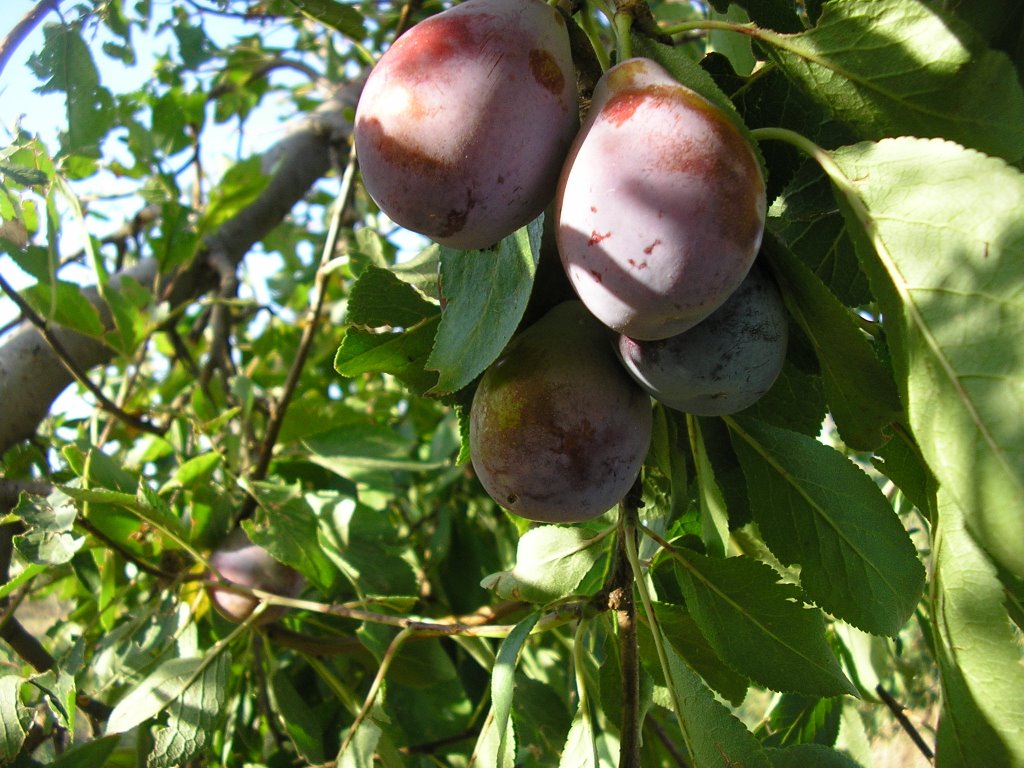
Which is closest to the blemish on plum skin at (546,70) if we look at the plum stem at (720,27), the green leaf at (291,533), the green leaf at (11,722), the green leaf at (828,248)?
the plum stem at (720,27)

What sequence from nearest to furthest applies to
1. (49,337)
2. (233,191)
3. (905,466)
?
(905,466)
(49,337)
(233,191)

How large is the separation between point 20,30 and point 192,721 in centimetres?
76

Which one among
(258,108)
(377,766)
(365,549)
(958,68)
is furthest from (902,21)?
(258,108)

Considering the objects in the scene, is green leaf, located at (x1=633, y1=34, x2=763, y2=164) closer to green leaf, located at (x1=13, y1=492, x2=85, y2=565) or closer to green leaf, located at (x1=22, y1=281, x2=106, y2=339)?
green leaf, located at (x1=13, y1=492, x2=85, y2=565)

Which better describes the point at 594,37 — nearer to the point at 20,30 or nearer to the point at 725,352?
the point at 725,352

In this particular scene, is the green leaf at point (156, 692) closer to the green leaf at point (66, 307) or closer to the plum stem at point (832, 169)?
the green leaf at point (66, 307)

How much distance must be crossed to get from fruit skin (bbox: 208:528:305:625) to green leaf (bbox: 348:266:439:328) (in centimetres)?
57

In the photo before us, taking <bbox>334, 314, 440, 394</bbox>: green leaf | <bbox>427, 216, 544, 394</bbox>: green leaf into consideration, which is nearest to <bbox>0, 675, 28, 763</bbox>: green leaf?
<bbox>334, 314, 440, 394</bbox>: green leaf

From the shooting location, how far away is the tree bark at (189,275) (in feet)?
4.59

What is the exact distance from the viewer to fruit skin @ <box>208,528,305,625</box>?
3.97 ft

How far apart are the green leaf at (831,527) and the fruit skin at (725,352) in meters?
0.12

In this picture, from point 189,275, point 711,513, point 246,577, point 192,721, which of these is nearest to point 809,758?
point 711,513

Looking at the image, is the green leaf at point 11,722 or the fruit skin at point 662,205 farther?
the green leaf at point 11,722

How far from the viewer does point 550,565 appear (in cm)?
84
